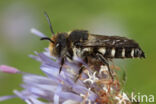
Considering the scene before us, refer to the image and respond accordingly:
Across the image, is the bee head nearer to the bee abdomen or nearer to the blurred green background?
the bee abdomen

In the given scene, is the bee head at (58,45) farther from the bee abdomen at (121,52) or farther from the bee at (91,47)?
the bee abdomen at (121,52)

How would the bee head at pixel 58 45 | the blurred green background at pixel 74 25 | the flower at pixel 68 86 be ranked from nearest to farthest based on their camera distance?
the flower at pixel 68 86, the bee head at pixel 58 45, the blurred green background at pixel 74 25

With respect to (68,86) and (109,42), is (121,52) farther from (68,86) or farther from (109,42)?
(68,86)

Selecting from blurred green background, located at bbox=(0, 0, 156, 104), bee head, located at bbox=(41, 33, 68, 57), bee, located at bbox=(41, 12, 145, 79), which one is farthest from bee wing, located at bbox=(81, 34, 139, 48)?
blurred green background, located at bbox=(0, 0, 156, 104)

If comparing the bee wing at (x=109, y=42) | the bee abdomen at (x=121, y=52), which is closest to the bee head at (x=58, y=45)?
the bee wing at (x=109, y=42)

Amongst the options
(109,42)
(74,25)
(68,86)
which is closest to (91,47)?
(109,42)

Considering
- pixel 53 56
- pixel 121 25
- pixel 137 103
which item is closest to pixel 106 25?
pixel 121 25
